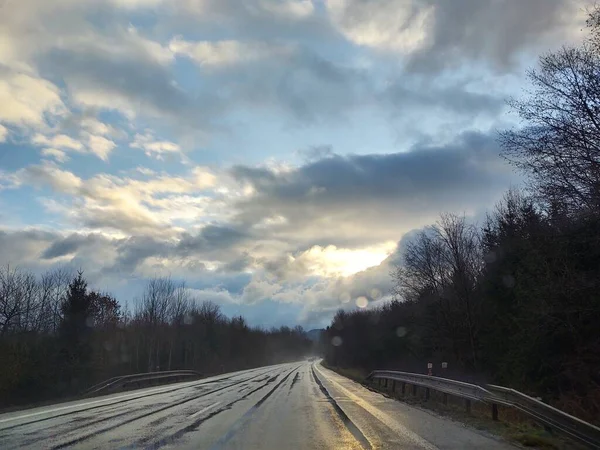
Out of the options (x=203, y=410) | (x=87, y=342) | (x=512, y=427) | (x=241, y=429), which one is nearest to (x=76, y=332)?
(x=87, y=342)

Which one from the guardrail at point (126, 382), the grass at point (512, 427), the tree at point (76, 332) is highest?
the tree at point (76, 332)

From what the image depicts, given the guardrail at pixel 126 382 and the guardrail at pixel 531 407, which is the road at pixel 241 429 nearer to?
the guardrail at pixel 531 407

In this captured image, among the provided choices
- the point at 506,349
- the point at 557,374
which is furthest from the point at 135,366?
the point at 557,374

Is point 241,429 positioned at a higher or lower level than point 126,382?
lower

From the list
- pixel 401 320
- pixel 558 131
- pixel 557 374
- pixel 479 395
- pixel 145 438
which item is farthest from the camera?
pixel 401 320

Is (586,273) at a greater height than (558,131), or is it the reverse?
(558,131)

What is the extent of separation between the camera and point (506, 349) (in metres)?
34.5

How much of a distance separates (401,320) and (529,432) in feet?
186

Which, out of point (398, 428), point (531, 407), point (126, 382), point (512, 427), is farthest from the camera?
point (126, 382)

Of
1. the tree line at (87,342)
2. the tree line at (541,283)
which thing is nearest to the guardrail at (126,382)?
the tree line at (87,342)

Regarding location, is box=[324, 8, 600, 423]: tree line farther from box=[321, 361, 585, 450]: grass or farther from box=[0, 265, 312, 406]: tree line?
Result: box=[0, 265, 312, 406]: tree line

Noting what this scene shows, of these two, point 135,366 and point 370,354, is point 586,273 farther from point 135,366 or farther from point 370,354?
point 370,354

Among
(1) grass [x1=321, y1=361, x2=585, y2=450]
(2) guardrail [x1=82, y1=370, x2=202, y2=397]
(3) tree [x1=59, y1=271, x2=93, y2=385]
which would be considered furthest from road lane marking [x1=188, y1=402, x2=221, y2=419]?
(3) tree [x1=59, y1=271, x2=93, y2=385]

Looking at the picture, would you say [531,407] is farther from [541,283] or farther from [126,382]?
[126,382]
